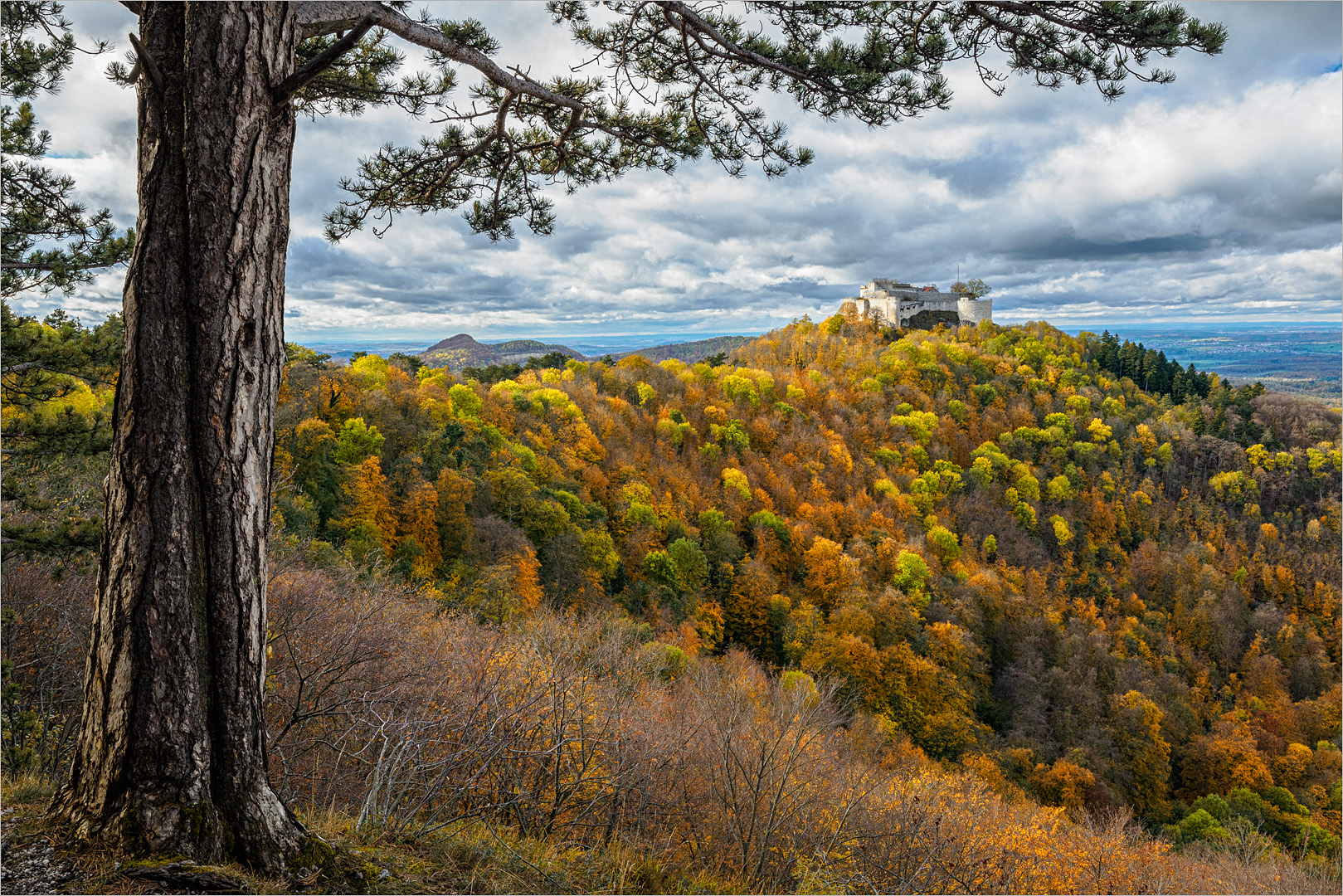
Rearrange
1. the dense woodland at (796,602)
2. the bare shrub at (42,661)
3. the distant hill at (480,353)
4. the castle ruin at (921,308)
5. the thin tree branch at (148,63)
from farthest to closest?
the castle ruin at (921,308) → the distant hill at (480,353) → the dense woodland at (796,602) → the bare shrub at (42,661) → the thin tree branch at (148,63)

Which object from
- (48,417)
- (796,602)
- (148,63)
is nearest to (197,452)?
(148,63)

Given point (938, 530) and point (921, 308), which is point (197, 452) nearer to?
point (938, 530)

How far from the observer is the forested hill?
29.0 metres

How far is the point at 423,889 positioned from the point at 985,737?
124 feet

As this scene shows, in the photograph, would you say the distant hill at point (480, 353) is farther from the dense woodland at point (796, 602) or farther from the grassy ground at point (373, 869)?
the grassy ground at point (373, 869)

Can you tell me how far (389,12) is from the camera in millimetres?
3234

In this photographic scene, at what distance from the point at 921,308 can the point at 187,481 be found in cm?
9216

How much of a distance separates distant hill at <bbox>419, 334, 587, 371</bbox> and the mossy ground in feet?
148

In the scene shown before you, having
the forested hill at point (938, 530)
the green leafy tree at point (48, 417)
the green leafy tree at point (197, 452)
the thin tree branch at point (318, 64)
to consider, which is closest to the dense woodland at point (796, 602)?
the green leafy tree at point (48, 417)

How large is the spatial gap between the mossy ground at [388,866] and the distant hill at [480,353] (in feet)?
148

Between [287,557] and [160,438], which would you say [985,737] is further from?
[160,438]

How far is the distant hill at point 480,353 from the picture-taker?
51.4 metres

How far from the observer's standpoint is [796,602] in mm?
40531

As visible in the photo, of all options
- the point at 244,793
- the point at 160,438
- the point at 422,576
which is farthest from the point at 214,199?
the point at 422,576
